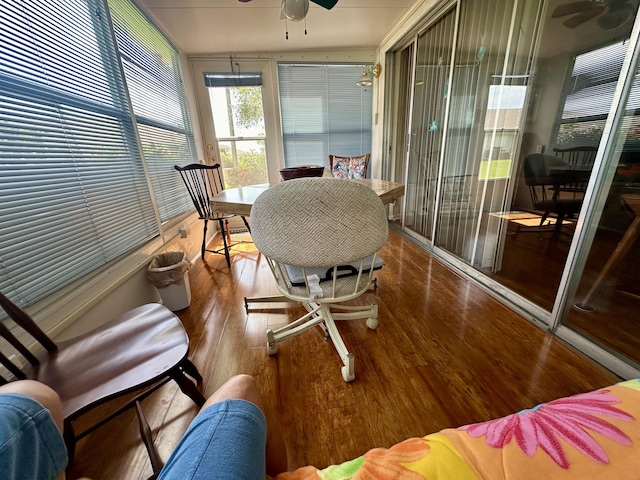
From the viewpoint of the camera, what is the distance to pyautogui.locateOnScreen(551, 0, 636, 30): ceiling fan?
1.09m

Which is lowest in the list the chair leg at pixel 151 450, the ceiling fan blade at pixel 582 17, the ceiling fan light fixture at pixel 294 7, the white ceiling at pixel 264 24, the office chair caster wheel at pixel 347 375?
the office chair caster wheel at pixel 347 375

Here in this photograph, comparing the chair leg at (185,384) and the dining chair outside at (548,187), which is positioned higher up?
the dining chair outside at (548,187)

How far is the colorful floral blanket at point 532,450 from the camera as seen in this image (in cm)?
37

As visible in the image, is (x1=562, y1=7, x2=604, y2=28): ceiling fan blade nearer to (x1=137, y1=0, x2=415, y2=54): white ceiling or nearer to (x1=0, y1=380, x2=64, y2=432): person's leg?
(x1=137, y1=0, x2=415, y2=54): white ceiling

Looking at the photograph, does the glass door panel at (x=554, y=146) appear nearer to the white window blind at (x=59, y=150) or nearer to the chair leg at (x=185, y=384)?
the chair leg at (x=185, y=384)

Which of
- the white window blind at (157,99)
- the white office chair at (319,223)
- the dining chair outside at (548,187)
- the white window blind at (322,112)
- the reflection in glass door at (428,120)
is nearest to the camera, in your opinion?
the white office chair at (319,223)

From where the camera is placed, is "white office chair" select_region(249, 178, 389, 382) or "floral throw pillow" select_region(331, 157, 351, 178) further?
"floral throw pillow" select_region(331, 157, 351, 178)

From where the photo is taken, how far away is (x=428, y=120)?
2557 mm

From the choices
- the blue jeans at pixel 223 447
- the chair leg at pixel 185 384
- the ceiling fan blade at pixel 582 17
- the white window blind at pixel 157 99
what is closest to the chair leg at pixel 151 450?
the chair leg at pixel 185 384

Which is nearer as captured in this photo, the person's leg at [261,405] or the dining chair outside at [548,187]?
the person's leg at [261,405]

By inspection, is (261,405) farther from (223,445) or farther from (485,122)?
(485,122)

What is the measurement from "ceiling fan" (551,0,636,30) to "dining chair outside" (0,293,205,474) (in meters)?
2.27

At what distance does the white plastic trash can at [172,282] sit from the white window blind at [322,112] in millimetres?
2511

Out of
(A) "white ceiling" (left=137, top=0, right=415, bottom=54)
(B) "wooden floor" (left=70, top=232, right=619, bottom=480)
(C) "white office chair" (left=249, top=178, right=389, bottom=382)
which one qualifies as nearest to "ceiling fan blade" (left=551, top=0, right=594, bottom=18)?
(A) "white ceiling" (left=137, top=0, right=415, bottom=54)
